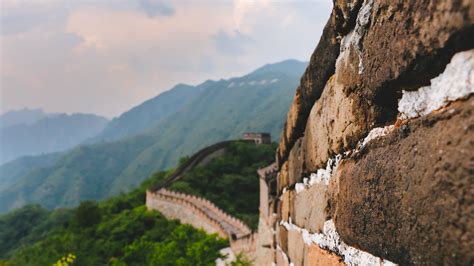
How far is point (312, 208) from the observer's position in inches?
90.4

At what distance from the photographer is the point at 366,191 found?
4.19ft

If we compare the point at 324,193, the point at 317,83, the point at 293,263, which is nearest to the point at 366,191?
the point at 324,193

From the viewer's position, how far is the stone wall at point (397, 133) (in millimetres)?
840

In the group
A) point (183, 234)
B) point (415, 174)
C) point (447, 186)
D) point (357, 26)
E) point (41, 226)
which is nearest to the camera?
point (447, 186)

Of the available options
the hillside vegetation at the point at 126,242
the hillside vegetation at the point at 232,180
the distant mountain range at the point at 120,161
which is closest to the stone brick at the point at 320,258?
the hillside vegetation at the point at 126,242

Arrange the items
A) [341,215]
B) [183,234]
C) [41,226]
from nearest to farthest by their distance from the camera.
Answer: [341,215] → [183,234] → [41,226]

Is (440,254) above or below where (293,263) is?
above

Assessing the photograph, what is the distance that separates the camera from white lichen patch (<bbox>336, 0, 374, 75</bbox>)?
1305 mm

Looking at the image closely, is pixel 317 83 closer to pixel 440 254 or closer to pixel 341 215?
pixel 341 215

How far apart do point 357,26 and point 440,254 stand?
2.70ft

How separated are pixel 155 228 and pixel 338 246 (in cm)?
2706

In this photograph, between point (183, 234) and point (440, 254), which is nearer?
point (440, 254)

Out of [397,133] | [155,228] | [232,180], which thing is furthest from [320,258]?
[232,180]

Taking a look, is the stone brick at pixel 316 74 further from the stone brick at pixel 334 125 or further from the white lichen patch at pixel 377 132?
the white lichen patch at pixel 377 132
